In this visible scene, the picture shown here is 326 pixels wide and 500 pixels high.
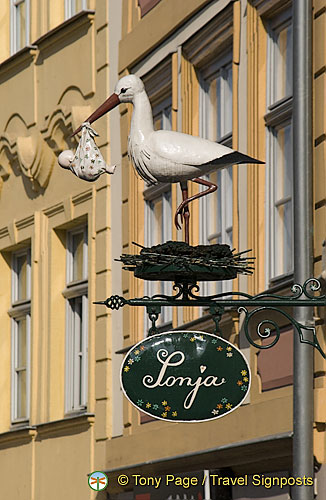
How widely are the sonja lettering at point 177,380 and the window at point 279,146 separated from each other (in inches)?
221

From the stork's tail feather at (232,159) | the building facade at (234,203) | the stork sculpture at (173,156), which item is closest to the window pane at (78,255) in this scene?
the building facade at (234,203)

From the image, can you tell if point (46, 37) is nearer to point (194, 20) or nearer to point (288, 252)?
point (194, 20)

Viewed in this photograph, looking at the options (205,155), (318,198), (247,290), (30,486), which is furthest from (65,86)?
(205,155)

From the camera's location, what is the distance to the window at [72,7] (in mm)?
20672

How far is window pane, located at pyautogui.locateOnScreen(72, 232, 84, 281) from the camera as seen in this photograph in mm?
20120

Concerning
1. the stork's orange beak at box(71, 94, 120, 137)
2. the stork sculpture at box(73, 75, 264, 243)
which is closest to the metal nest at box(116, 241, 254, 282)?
the stork sculpture at box(73, 75, 264, 243)

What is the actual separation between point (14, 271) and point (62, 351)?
2125mm

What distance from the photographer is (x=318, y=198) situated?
12.7 metres

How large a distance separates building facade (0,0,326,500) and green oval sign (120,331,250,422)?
3.88 m

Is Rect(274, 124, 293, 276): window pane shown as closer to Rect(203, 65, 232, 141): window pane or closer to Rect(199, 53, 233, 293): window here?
Rect(199, 53, 233, 293): window

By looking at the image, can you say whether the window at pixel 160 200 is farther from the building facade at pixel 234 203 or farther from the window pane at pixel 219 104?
Result: the window pane at pixel 219 104

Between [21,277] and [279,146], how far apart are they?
8.10m

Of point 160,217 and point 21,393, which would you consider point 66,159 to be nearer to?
point 160,217

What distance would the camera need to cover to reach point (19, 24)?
73.9 ft
